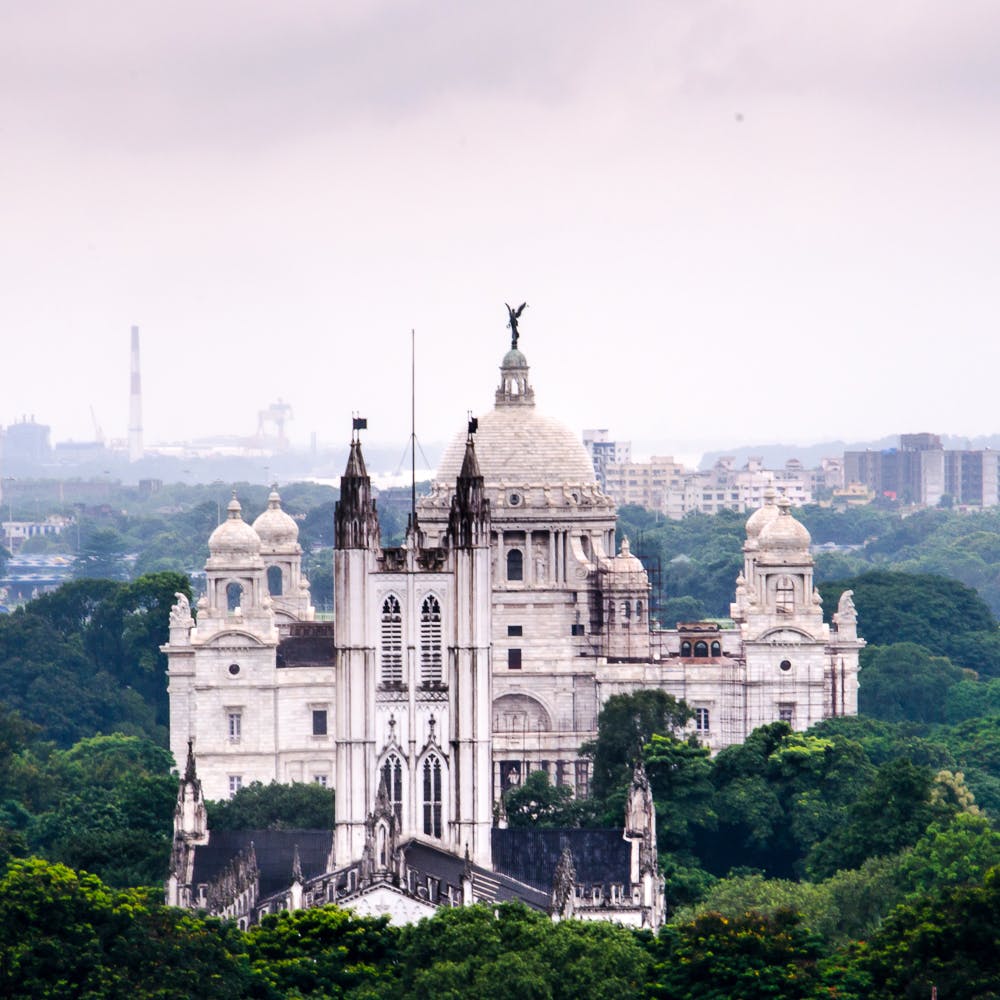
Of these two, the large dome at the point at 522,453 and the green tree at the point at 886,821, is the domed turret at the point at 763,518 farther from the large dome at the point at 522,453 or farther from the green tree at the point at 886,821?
the green tree at the point at 886,821

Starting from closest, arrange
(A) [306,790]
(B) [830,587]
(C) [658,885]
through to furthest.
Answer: (C) [658,885]
(A) [306,790]
(B) [830,587]

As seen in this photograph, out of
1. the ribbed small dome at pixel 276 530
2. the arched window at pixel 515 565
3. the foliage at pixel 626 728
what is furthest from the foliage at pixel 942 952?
the ribbed small dome at pixel 276 530

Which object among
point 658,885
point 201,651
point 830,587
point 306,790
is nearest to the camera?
point 658,885

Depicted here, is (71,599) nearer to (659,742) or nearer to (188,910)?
(659,742)

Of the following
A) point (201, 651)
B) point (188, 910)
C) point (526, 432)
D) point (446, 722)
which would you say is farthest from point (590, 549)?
point (188, 910)

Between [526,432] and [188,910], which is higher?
[526,432]

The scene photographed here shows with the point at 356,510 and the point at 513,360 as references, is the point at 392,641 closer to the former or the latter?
the point at 356,510

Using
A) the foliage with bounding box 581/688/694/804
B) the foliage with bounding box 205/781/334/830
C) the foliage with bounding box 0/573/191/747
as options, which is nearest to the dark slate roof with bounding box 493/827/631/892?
the foliage with bounding box 205/781/334/830

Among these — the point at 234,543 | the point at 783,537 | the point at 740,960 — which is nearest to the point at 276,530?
the point at 234,543
